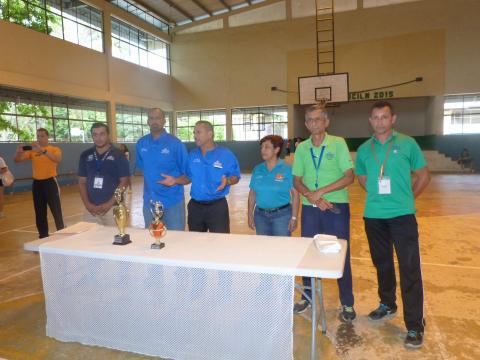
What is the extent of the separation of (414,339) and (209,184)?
6.54ft

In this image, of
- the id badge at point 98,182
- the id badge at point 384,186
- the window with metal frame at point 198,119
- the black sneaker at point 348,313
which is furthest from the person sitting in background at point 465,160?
the id badge at point 98,182

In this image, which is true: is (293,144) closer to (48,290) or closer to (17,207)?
(17,207)

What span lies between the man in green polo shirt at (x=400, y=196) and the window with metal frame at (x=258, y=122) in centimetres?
1760

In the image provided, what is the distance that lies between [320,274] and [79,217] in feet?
22.9

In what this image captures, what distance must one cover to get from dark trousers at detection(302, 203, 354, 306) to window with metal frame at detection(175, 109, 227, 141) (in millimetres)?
18661

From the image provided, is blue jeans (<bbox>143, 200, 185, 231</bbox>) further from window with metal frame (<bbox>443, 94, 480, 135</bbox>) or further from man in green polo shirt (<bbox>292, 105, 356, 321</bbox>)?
window with metal frame (<bbox>443, 94, 480, 135</bbox>)

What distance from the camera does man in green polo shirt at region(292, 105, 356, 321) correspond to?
271 cm

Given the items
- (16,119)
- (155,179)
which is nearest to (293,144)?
(16,119)

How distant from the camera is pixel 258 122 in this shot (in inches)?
819

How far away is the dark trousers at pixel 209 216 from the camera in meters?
3.29

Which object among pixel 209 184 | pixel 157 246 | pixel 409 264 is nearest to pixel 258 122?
pixel 209 184

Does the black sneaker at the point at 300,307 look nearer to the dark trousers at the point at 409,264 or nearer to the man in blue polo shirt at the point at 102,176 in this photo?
the dark trousers at the point at 409,264

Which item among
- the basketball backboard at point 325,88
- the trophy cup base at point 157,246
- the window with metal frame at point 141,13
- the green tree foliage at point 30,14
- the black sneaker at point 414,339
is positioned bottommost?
the black sneaker at point 414,339

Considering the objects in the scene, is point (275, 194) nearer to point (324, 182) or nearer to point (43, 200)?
point (324, 182)
